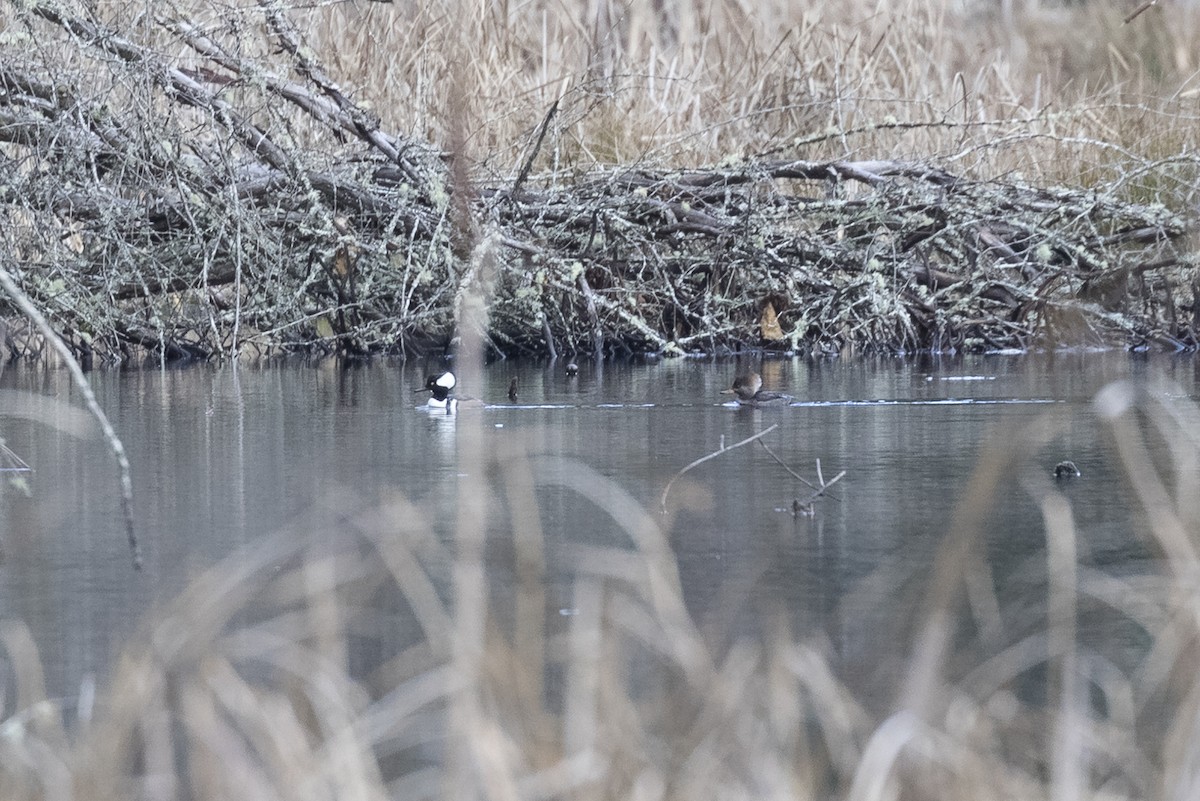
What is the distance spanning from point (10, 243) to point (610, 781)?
6.73 metres

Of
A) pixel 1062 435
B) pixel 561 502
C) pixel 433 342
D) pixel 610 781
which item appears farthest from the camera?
pixel 433 342

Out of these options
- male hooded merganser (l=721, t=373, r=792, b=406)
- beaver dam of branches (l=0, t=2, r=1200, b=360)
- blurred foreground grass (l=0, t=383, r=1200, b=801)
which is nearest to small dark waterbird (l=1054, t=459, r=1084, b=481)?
blurred foreground grass (l=0, t=383, r=1200, b=801)

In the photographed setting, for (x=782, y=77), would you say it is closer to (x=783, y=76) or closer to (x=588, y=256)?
(x=783, y=76)

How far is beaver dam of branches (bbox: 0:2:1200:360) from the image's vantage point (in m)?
9.13

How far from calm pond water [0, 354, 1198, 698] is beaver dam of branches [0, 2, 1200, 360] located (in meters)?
1.04

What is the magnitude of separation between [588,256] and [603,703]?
8.21 m

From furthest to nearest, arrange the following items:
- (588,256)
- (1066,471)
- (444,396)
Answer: (588,256) < (444,396) < (1066,471)

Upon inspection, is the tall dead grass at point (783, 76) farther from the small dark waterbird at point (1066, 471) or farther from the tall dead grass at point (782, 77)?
the small dark waterbird at point (1066, 471)

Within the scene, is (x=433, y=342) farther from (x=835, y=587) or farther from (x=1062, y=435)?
(x=835, y=587)

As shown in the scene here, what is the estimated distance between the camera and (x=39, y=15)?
7496 millimetres

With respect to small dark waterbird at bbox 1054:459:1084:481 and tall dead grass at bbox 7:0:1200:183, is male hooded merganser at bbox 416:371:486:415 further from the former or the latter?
tall dead grass at bbox 7:0:1200:183

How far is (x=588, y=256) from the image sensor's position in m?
10.3

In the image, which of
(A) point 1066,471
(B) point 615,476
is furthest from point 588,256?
(A) point 1066,471

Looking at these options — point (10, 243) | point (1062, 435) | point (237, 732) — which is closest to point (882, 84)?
point (10, 243)
